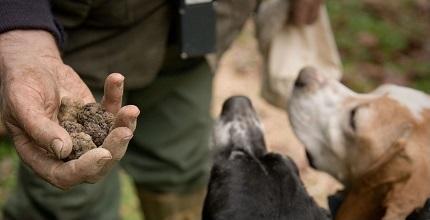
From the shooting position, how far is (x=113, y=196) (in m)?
2.46

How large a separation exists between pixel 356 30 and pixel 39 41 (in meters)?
3.30

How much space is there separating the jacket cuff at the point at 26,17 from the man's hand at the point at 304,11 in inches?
40.7

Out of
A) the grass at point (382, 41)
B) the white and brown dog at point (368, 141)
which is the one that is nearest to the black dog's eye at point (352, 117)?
the white and brown dog at point (368, 141)

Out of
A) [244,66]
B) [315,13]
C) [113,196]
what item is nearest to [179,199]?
[113,196]

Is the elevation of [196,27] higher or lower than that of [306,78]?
higher

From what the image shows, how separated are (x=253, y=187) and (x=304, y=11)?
0.90 metres

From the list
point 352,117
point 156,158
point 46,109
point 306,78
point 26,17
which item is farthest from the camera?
point 156,158

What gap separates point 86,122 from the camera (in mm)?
1538

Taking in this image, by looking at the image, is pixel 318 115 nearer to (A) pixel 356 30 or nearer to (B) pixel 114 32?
(B) pixel 114 32

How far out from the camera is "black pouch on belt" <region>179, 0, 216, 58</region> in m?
2.18

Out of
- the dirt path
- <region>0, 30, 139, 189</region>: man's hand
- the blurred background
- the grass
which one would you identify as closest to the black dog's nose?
the dirt path

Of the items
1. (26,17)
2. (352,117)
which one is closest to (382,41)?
(352,117)

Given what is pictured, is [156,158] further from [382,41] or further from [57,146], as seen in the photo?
[382,41]

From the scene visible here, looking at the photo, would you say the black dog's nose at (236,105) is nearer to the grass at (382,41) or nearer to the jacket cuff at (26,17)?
the jacket cuff at (26,17)
